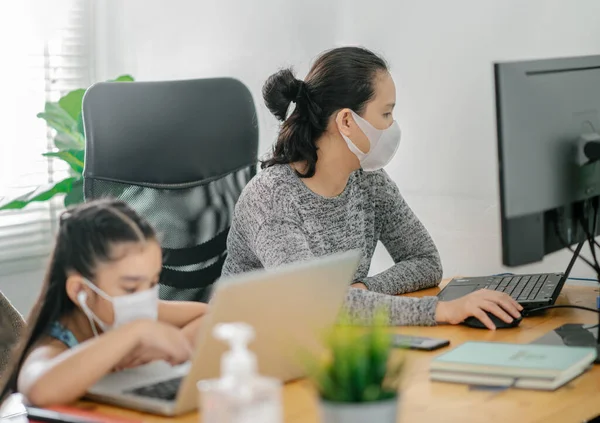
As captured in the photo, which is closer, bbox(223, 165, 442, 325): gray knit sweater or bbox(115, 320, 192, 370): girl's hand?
bbox(115, 320, 192, 370): girl's hand

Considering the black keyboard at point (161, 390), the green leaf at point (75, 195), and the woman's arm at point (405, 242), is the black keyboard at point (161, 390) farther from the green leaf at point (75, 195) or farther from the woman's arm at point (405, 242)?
the green leaf at point (75, 195)

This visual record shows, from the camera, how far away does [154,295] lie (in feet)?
4.61

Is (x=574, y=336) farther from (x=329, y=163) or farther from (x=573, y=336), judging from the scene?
(x=329, y=163)

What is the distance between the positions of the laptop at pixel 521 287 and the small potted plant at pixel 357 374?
961 mm

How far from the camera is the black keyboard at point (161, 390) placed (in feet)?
4.13

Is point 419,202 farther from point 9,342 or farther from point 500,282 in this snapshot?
point 9,342

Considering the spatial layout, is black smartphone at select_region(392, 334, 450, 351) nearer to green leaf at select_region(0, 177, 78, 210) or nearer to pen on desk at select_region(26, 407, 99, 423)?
pen on desk at select_region(26, 407, 99, 423)

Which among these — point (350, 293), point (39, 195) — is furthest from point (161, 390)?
point (39, 195)

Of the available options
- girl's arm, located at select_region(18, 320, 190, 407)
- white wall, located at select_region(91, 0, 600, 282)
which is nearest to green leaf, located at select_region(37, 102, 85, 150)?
white wall, located at select_region(91, 0, 600, 282)

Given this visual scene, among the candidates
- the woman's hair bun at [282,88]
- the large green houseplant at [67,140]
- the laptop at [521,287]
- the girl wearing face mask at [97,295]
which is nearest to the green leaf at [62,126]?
the large green houseplant at [67,140]

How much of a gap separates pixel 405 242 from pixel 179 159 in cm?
57

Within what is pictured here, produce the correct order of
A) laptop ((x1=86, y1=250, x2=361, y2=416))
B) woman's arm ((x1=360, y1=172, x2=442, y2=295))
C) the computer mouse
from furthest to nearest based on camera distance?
woman's arm ((x1=360, y1=172, x2=442, y2=295)), the computer mouse, laptop ((x1=86, y1=250, x2=361, y2=416))

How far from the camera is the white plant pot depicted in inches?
36.2

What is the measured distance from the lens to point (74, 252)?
4.63 feet
